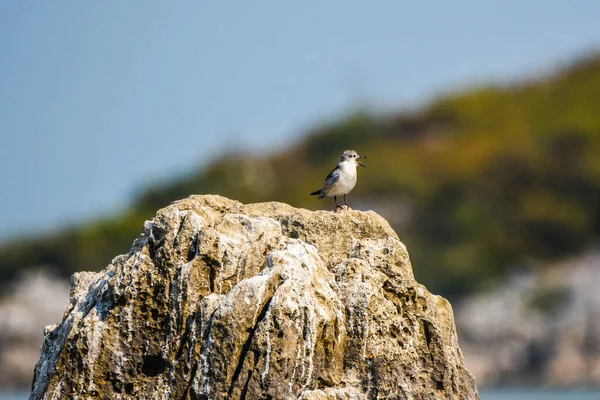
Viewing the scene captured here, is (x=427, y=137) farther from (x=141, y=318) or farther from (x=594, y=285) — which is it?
(x=141, y=318)

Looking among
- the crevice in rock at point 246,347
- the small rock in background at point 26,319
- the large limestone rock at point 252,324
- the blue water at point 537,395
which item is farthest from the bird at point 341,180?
the small rock in background at point 26,319

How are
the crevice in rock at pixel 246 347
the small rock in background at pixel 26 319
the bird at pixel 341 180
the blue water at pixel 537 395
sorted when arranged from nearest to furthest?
the crevice in rock at pixel 246 347, the bird at pixel 341 180, the blue water at pixel 537 395, the small rock in background at pixel 26 319

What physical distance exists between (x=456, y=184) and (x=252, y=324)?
232ft

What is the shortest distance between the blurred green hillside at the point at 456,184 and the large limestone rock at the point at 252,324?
43.1m

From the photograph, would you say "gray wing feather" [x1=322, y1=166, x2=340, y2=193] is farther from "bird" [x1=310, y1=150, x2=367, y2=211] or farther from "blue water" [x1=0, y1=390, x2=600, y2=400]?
"blue water" [x1=0, y1=390, x2=600, y2=400]

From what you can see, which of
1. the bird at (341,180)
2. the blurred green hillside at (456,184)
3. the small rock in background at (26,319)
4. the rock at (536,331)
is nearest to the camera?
the bird at (341,180)

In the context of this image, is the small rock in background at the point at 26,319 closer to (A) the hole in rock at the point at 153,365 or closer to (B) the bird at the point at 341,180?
(B) the bird at the point at 341,180

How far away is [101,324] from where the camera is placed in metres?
12.1

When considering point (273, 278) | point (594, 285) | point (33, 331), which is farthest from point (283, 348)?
point (33, 331)

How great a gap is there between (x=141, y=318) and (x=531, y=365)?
39639 mm

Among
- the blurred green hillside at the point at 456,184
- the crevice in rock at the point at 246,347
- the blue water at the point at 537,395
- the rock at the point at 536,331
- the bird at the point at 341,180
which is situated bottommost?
the crevice in rock at the point at 246,347

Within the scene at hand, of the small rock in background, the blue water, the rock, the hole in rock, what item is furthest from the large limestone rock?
the small rock in background

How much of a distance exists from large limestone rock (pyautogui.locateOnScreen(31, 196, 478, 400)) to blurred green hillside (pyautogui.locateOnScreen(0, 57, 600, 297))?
141ft

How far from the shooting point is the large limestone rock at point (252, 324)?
11477 mm
